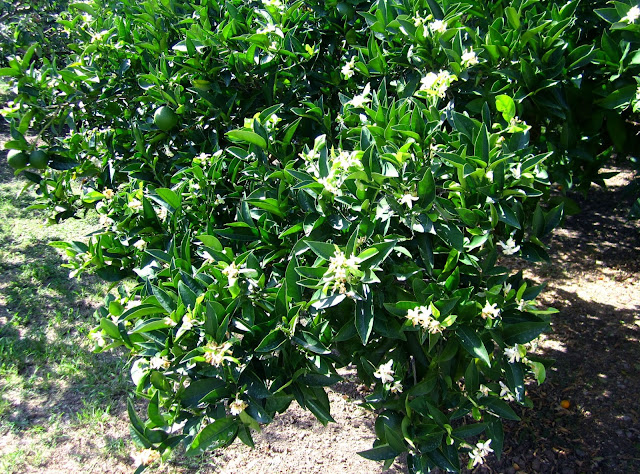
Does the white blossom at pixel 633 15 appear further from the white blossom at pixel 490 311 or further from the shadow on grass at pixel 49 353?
the shadow on grass at pixel 49 353

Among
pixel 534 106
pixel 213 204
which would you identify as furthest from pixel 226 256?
pixel 534 106

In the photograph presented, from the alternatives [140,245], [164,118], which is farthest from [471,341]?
[164,118]

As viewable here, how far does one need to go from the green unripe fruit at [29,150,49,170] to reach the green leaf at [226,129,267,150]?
983 millimetres

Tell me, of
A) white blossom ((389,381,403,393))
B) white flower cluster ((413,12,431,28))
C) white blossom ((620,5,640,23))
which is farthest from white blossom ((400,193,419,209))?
white blossom ((620,5,640,23))

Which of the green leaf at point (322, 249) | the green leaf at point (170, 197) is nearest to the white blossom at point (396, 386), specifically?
the green leaf at point (322, 249)

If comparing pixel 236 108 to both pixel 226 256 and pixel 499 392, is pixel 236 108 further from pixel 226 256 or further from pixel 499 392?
pixel 499 392

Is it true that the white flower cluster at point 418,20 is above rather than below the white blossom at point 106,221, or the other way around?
above

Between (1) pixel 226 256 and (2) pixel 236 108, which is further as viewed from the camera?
(2) pixel 236 108

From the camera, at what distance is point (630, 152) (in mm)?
2107

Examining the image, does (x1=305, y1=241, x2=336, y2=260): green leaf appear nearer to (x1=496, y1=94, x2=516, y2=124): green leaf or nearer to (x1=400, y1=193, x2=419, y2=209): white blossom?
(x1=400, y1=193, x2=419, y2=209): white blossom

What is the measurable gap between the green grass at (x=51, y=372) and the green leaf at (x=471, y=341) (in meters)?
2.08

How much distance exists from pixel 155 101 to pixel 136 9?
797mm

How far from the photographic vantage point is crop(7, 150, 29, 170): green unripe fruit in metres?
2.16

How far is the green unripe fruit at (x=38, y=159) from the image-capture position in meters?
2.20
